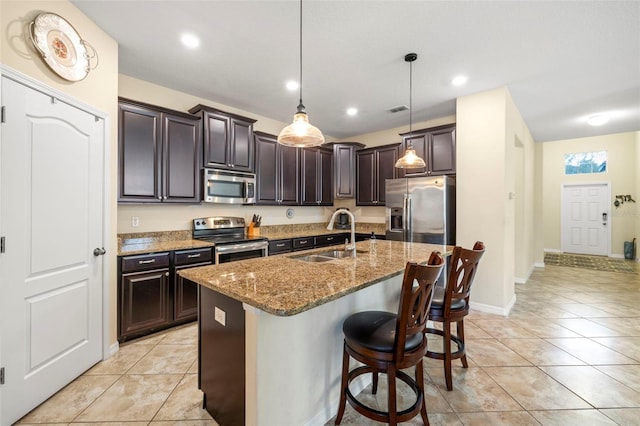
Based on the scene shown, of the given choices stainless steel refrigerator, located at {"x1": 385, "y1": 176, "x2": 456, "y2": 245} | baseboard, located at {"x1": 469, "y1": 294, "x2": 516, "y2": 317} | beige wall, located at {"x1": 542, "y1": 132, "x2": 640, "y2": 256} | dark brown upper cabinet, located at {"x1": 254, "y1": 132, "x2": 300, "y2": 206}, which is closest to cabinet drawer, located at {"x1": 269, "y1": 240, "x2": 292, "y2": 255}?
dark brown upper cabinet, located at {"x1": 254, "y1": 132, "x2": 300, "y2": 206}

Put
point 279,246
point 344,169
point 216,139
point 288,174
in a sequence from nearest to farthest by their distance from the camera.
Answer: point 216,139 < point 279,246 < point 288,174 < point 344,169

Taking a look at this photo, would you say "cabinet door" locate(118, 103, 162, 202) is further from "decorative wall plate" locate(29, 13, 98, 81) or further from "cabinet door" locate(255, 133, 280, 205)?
"cabinet door" locate(255, 133, 280, 205)

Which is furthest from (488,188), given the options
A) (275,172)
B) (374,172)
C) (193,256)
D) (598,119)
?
(193,256)

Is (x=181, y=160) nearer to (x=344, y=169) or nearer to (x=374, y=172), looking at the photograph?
(x=344, y=169)

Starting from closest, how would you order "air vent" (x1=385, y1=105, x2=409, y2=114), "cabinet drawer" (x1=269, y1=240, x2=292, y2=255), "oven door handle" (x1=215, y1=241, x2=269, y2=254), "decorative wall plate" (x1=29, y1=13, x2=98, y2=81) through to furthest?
"decorative wall plate" (x1=29, y1=13, x2=98, y2=81) < "oven door handle" (x1=215, y1=241, x2=269, y2=254) < "cabinet drawer" (x1=269, y1=240, x2=292, y2=255) < "air vent" (x1=385, y1=105, x2=409, y2=114)

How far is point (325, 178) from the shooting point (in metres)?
5.08

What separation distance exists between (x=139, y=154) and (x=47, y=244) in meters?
1.30

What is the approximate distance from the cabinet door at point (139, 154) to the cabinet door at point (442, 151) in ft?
11.8

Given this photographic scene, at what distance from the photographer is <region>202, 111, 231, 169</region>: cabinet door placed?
3.45 m

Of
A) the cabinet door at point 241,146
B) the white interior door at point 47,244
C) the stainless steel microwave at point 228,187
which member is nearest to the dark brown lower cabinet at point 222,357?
the white interior door at point 47,244

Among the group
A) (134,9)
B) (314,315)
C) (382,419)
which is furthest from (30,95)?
(382,419)

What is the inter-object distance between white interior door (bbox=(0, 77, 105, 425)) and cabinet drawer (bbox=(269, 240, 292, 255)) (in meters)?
1.93

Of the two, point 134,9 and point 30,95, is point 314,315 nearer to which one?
point 30,95

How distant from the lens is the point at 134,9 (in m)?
2.12
